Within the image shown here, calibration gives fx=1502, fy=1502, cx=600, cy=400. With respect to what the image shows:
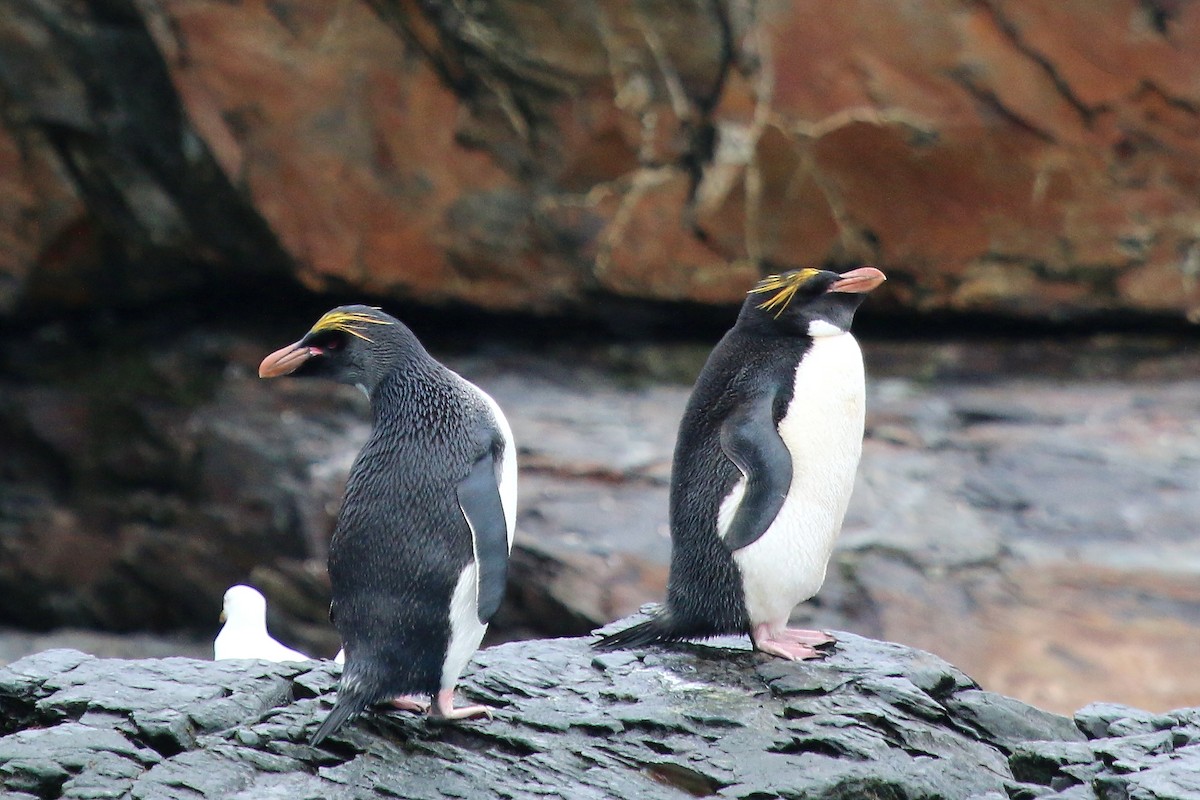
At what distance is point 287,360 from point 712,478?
106 cm

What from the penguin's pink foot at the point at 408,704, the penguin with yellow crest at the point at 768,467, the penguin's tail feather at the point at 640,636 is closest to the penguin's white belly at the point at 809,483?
the penguin with yellow crest at the point at 768,467

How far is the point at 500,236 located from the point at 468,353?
646 millimetres

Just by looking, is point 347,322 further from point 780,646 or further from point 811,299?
point 780,646

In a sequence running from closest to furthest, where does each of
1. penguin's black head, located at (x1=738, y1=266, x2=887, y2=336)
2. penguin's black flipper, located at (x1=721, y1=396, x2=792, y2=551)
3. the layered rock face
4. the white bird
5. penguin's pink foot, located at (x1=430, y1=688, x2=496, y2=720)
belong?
penguin's pink foot, located at (x1=430, y1=688, x2=496, y2=720), penguin's black flipper, located at (x1=721, y1=396, x2=792, y2=551), penguin's black head, located at (x1=738, y1=266, x2=887, y2=336), the white bird, the layered rock face

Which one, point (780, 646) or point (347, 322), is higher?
point (347, 322)

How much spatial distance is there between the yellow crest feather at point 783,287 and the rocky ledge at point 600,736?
85cm

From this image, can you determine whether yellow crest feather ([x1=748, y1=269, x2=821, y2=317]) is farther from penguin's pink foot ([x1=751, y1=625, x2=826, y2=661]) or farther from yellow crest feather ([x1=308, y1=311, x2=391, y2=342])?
yellow crest feather ([x1=308, y1=311, x2=391, y2=342])

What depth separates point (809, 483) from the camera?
3.66 m

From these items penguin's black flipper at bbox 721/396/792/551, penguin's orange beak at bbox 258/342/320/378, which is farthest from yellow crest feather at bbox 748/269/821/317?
penguin's orange beak at bbox 258/342/320/378

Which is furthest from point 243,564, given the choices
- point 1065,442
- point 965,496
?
point 1065,442

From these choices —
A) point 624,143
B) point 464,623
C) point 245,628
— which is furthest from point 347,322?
point 624,143

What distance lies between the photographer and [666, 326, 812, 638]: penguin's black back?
11.8ft

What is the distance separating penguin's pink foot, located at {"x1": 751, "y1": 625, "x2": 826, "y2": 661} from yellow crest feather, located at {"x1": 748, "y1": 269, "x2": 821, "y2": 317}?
0.78 meters

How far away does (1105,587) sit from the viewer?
5980 millimetres
